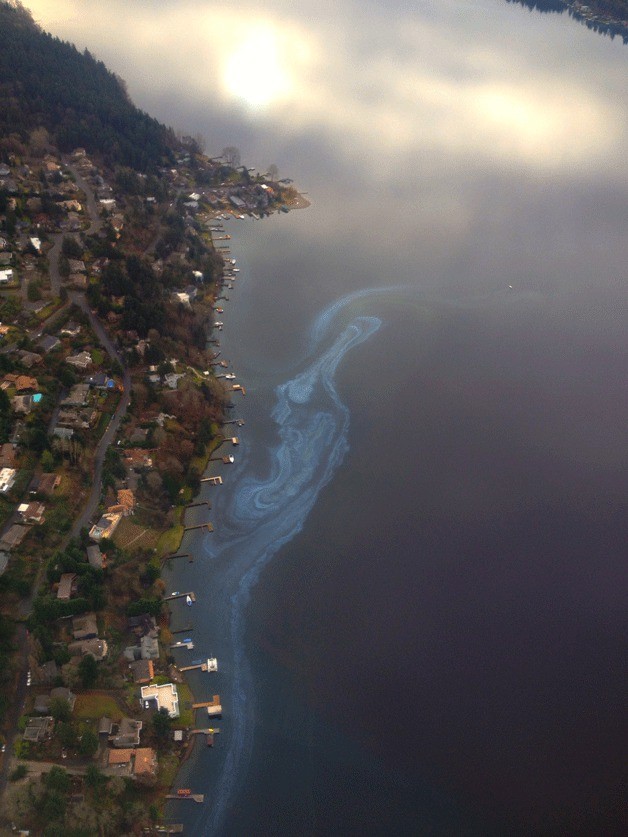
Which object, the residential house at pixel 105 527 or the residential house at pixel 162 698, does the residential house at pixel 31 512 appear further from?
the residential house at pixel 162 698

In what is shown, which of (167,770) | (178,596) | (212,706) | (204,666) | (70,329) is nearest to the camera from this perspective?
(167,770)

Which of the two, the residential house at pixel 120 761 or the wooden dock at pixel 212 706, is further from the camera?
the wooden dock at pixel 212 706

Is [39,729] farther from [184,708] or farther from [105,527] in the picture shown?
[105,527]

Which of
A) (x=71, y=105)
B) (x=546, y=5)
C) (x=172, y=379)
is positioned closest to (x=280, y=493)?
(x=172, y=379)

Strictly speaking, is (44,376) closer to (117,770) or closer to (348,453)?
(348,453)

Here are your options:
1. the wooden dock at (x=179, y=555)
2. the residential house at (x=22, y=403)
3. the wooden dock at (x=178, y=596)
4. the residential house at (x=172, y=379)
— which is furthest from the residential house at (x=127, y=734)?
the residential house at (x=172, y=379)

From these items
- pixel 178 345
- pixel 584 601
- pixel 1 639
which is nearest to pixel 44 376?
pixel 178 345
